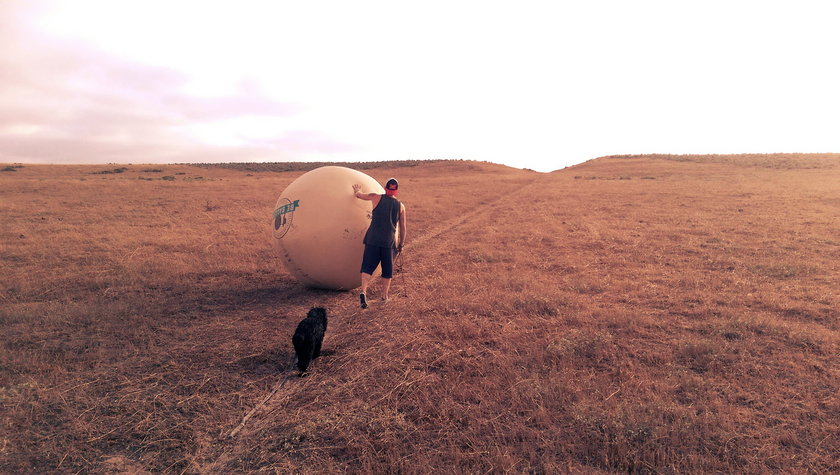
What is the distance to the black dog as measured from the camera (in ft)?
17.4

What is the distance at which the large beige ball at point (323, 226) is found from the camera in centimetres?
794

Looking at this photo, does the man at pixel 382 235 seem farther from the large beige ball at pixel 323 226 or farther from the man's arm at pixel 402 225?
the large beige ball at pixel 323 226

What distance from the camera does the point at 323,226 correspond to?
311 inches

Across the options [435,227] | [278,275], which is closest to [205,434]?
[278,275]

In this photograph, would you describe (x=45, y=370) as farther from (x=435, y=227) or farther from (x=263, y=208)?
(x=263, y=208)

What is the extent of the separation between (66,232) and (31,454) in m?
13.3

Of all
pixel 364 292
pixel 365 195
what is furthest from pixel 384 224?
pixel 364 292

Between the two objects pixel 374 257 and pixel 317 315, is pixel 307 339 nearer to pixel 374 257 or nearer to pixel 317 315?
pixel 317 315

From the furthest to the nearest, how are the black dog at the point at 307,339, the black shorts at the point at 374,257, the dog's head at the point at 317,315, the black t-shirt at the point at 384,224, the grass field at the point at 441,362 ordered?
the black shorts at the point at 374,257
the black t-shirt at the point at 384,224
the dog's head at the point at 317,315
the black dog at the point at 307,339
the grass field at the point at 441,362

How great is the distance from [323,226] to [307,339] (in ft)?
9.80

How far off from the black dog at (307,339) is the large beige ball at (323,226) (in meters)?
2.41

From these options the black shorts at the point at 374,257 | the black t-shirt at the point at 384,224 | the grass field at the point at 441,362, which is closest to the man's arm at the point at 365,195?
the black t-shirt at the point at 384,224

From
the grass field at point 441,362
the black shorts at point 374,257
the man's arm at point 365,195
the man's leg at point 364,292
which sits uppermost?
the man's arm at point 365,195

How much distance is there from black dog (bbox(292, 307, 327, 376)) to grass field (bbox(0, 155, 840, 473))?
19cm
